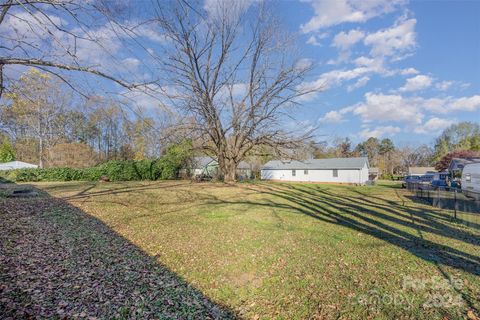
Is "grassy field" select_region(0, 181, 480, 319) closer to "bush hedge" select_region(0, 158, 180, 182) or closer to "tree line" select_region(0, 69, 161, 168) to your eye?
"tree line" select_region(0, 69, 161, 168)

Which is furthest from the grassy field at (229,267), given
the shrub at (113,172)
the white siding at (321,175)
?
the white siding at (321,175)

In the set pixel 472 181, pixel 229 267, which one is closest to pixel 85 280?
pixel 229 267

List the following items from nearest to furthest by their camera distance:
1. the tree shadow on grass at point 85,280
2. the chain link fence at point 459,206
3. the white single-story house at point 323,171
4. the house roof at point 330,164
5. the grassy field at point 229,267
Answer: the tree shadow on grass at point 85,280 < the grassy field at point 229,267 < the chain link fence at point 459,206 < the white single-story house at point 323,171 < the house roof at point 330,164

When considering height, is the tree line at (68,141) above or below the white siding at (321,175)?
above

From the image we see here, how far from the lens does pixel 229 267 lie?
14.8ft

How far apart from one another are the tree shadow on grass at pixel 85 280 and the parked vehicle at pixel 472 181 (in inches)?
583

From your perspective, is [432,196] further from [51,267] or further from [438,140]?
[438,140]

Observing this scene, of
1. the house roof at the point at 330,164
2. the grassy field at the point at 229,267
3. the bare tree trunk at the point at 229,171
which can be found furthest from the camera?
the house roof at the point at 330,164

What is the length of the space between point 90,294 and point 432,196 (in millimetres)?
16267

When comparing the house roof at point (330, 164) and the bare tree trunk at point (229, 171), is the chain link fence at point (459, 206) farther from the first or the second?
the house roof at point (330, 164)

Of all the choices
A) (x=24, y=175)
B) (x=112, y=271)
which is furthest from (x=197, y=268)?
(x=24, y=175)

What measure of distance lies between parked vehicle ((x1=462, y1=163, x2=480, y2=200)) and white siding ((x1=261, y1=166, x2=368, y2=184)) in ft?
57.1

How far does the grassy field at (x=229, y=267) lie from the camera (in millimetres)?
3203

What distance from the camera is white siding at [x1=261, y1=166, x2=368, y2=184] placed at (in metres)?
31.9
